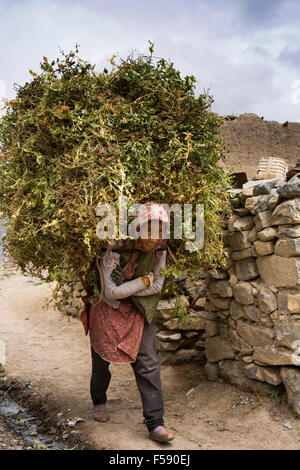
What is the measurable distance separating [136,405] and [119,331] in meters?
1.30

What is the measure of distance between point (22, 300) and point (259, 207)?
6645 millimetres

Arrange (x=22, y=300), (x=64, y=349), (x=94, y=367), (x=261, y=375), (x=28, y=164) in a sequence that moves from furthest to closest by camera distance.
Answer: (x=22, y=300), (x=64, y=349), (x=261, y=375), (x=94, y=367), (x=28, y=164)

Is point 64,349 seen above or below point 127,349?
below

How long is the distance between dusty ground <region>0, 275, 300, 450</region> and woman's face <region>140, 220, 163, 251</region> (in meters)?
1.46

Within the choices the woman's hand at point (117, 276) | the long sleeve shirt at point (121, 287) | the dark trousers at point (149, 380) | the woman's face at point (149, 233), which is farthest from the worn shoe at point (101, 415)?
the woman's face at point (149, 233)

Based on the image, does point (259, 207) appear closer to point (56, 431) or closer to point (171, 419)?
point (171, 419)

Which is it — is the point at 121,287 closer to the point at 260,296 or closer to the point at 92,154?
the point at 92,154

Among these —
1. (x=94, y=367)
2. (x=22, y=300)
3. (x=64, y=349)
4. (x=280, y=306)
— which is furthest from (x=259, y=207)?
(x=22, y=300)

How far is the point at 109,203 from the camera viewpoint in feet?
8.91

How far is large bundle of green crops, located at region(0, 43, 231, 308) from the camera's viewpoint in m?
2.73

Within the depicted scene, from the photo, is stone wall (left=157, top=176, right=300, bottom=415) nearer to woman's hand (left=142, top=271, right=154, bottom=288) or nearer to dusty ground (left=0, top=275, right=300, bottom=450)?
dusty ground (left=0, top=275, right=300, bottom=450)

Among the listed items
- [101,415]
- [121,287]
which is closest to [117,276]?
[121,287]

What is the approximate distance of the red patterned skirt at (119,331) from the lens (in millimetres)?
3098

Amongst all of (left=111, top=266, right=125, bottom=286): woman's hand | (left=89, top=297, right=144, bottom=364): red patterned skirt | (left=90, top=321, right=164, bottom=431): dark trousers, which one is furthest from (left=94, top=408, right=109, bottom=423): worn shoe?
(left=111, top=266, right=125, bottom=286): woman's hand
